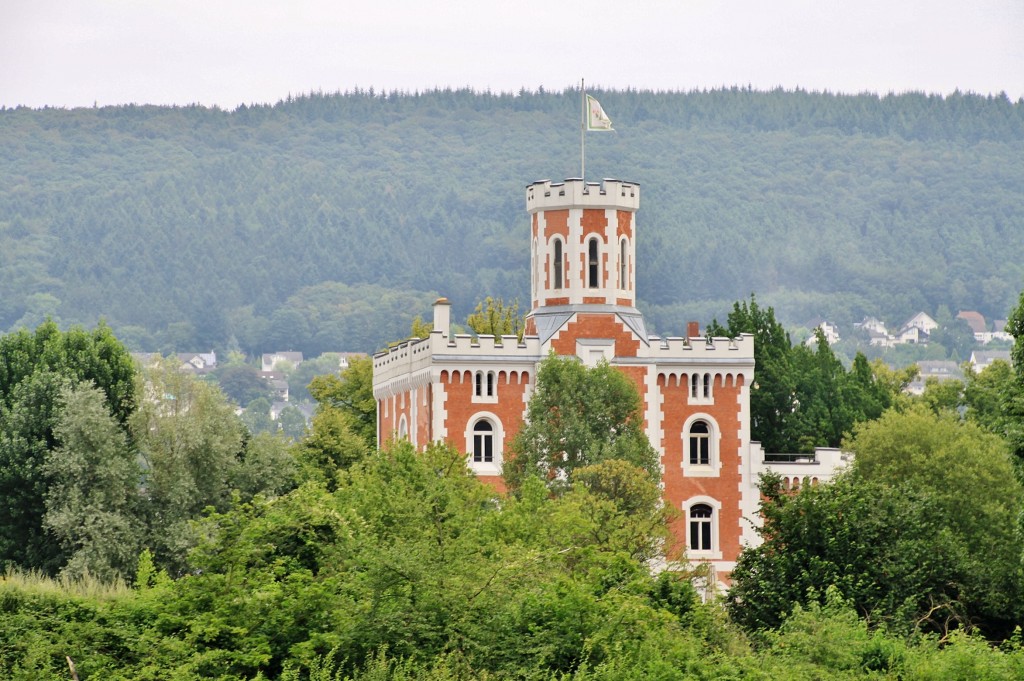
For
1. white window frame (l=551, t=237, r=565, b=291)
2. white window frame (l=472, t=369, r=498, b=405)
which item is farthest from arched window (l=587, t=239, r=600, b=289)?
white window frame (l=472, t=369, r=498, b=405)

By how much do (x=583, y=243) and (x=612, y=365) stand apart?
458cm

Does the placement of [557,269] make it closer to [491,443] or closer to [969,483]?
[491,443]

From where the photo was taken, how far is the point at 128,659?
4459 cm

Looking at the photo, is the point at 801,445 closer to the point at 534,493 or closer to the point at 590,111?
the point at 590,111

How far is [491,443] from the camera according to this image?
7769cm

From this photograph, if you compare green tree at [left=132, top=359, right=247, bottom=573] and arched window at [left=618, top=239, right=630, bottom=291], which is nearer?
green tree at [left=132, top=359, right=247, bottom=573]

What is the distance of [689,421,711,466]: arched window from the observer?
79000 millimetres

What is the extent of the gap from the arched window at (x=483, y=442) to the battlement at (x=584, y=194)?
7833mm

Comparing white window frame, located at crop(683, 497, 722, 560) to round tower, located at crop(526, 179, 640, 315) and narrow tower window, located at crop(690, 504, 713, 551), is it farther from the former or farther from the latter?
round tower, located at crop(526, 179, 640, 315)

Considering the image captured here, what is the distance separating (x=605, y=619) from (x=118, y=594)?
9.86 metres

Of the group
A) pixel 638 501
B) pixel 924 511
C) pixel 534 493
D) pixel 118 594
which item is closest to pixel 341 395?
pixel 638 501

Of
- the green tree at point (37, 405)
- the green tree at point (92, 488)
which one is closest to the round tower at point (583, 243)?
the green tree at point (37, 405)

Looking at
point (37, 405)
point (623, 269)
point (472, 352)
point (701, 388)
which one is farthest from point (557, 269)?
point (37, 405)

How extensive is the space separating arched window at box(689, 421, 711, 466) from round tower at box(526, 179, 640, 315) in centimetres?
488
